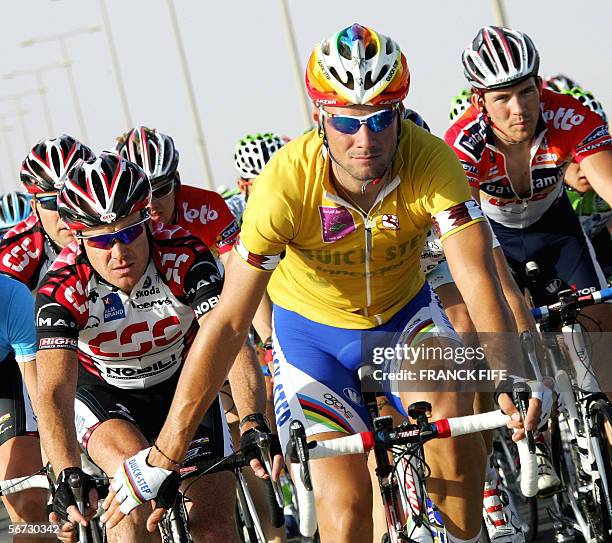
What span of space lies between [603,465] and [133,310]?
104 inches

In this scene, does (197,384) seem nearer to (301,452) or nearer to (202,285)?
(301,452)

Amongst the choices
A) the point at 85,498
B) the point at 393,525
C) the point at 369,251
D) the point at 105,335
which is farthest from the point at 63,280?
the point at 393,525

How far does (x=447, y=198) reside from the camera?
507 centimetres

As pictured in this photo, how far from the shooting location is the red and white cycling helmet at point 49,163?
8.40m

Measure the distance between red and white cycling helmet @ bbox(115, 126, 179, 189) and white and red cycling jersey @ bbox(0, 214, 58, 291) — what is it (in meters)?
0.83

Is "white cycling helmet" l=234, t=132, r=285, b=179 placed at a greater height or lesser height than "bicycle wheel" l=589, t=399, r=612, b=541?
greater

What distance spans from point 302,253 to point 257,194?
473mm

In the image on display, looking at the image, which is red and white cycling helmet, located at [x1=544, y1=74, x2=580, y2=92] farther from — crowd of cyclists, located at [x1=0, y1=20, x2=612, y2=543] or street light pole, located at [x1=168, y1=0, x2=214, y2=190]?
street light pole, located at [x1=168, y1=0, x2=214, y2=190]

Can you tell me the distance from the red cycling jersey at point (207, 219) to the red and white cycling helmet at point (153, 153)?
20 centimetres

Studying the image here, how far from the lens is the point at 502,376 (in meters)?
4.84

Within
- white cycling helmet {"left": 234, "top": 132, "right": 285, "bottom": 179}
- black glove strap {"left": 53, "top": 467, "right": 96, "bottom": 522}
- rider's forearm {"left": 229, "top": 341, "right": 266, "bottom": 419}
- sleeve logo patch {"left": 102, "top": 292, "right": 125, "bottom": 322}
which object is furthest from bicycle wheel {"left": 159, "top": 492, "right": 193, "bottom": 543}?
white cycling helmet {"left": 234, "top": 132, "right": 285, "bottom": 179}

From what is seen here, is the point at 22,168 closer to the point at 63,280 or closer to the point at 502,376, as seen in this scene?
the point at 63,280

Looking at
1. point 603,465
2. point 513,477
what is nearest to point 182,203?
point 513,477

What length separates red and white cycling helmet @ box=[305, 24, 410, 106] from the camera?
5.00 m
